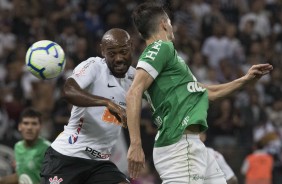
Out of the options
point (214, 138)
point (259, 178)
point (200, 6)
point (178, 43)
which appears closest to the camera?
point (259, 178)

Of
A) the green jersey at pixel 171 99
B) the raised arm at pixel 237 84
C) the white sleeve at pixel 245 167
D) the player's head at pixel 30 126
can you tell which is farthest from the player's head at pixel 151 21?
the white sleeve at pixel 245 167

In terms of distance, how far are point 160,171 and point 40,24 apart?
9707 millimetres

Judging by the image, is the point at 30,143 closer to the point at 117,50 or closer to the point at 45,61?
the point at 45,61

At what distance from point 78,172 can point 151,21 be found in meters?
1.70

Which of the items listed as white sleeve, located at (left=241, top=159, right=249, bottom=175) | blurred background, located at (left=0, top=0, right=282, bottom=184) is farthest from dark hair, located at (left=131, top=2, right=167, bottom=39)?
white sleeve, located at (left=241, top=159, right=249, bottom=175)

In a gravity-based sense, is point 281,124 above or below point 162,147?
below

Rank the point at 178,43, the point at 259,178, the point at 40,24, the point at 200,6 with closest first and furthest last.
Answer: the point at 259,178 → the point at 40,24 → the point at 178,43 → the point at 200,6

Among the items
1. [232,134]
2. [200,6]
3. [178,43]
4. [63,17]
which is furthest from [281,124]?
[63,17]

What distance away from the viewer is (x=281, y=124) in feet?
47.9

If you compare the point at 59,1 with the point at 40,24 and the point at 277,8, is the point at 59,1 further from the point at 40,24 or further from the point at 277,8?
the point at 277,8

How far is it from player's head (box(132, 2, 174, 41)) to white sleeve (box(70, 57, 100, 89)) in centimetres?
83

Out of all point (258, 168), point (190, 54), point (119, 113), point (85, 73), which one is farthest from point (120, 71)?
point (190, 54)

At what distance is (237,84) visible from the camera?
6.27 metres

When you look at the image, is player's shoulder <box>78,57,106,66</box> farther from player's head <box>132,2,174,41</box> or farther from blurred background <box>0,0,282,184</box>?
blurred background <box>0,0,282,184</box>
